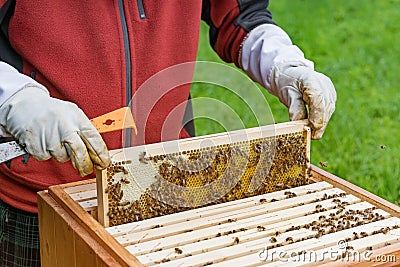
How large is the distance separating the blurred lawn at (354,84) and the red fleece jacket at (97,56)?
4.96 feet

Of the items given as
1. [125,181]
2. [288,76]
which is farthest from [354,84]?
[125,181]

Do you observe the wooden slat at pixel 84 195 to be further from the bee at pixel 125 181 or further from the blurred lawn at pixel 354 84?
the blurred lawn at pixel 354 84

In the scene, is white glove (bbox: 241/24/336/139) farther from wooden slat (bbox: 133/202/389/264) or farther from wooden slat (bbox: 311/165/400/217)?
wooden slat (bbox: 133/202/389/264)

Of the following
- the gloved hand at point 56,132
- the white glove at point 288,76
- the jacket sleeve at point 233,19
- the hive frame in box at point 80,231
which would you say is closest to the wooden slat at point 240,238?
the hive frame in box at point 80,231

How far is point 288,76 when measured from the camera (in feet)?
10.3

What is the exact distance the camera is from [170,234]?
2494mm

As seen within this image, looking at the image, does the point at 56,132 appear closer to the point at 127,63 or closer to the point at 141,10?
the point at 127,63

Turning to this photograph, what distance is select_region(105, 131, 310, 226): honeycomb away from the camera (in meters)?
2.61

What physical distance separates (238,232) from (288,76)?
3.01 feet

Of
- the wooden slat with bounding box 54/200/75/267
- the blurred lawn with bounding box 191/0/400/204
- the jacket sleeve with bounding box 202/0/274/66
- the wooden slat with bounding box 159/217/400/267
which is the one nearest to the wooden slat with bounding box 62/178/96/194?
the wooden slat with bounding box 54/200/75/267

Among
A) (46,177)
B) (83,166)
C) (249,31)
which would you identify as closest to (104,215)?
(83,166)

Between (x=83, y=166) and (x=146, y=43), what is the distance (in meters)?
0.82

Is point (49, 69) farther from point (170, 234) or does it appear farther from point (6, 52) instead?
point (170, 234)

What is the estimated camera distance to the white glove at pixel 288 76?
3.03 m
